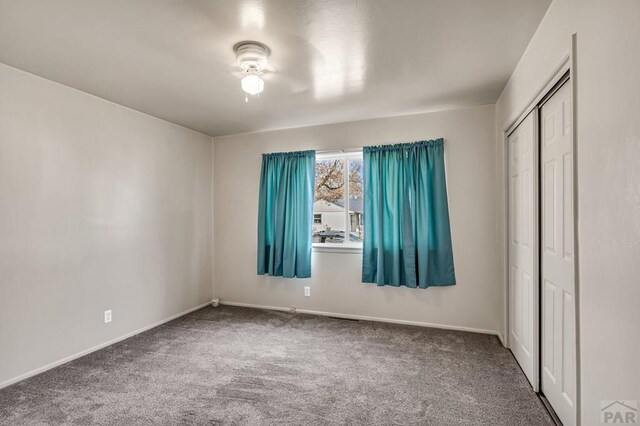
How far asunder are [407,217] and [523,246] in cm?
127

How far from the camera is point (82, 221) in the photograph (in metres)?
3.09

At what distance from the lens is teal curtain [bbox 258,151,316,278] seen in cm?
423

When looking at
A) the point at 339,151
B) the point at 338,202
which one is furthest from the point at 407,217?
the point at 339,151

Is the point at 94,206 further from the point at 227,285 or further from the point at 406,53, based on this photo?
the point at 406,53

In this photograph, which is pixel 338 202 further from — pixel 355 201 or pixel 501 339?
pixel 501 339

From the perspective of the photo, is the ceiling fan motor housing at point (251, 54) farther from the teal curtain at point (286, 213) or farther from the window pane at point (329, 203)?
the window pane at point (329, 203)

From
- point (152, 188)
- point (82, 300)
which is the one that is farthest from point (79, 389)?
point (152, 188)

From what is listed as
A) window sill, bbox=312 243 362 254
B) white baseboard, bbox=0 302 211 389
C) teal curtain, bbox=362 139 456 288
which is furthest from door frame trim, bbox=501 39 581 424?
white baseboard, bbox=0 302 211 389

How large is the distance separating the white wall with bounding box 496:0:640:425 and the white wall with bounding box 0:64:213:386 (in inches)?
147

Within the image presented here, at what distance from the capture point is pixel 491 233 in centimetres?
356

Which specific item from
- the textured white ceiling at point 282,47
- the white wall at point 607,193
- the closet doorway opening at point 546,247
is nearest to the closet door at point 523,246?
the closet doorway opening at point 546,247

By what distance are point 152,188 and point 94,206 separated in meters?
0.72

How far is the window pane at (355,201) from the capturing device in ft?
13.8

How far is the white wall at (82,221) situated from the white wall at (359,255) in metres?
0.59
